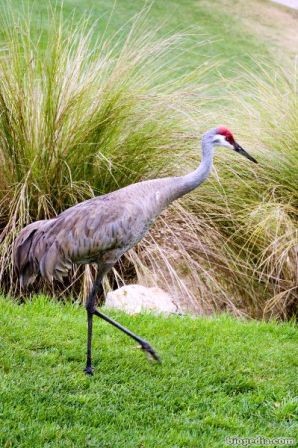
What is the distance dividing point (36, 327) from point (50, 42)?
2.71 meters

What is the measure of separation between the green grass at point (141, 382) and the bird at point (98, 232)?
0.65 feet

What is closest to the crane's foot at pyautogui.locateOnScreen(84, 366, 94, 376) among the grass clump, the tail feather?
the tail feather

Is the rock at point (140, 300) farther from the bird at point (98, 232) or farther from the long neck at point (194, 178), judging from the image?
the long neck at point (194, 178)

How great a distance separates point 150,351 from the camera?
4672 mm

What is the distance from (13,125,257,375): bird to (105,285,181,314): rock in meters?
0.87

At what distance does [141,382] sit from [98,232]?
2.86ft

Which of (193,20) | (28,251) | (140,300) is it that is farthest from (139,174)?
(193,20)

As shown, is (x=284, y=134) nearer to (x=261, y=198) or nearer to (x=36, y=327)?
(x=261, y=198)

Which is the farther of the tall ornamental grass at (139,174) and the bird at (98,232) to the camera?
the tall ornamental grass at (139,174)

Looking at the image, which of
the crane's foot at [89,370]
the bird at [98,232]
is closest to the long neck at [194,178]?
the bird at [98,232]

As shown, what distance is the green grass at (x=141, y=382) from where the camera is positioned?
12.7ft

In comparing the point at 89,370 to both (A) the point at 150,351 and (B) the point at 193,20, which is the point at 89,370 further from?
(B) the point at 193,20

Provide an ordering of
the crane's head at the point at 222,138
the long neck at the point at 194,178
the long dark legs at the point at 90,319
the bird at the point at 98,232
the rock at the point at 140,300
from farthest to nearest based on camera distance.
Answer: the rock at the point at 140,300
the crane's head at the point at 222,138
the long neck at the point at 194,178
the bird at the point at 98,232
the long dark legs at the point at 90,319

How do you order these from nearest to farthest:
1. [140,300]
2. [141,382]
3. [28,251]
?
[141,382]
[28,251]
[140,300]
